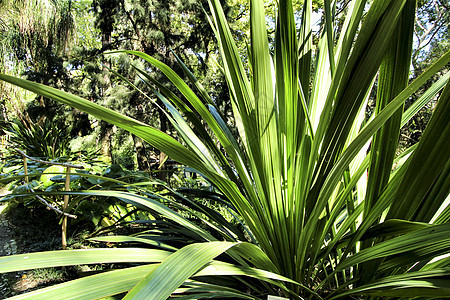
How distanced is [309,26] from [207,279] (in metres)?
1.04

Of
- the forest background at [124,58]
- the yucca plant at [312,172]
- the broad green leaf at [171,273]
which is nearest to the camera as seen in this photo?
the broad green leaf at [171,273]

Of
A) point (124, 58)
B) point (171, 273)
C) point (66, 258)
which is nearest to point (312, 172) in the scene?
point (171, 273)

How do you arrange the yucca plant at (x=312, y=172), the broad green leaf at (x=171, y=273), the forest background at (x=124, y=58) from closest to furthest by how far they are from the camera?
the broad green leaf at (x=171, y=273)
the yucca plant at (x=312, y=172)
the forest background at (x=124, y=58)

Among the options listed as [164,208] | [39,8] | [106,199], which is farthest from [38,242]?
[39,8]

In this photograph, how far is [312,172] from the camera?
2.47 ft

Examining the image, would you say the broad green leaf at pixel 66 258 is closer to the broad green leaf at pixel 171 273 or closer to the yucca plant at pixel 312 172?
the yucca plant at pixel 312 172

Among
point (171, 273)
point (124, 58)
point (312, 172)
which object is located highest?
point (124, 58)

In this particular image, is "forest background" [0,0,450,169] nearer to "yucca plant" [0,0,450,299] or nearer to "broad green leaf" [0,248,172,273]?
"yucca plant" [0,0,450,299]

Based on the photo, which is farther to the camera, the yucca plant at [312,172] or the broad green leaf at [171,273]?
the yucca plant at [312,172]

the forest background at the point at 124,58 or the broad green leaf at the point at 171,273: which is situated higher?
the forest background at the point at 124,58

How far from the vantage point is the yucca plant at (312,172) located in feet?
1.74

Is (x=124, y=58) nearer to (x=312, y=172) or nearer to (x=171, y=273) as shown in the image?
(x=312, y=172)

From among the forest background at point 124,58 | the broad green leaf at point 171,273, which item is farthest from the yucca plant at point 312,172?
the forest background at point 124,58

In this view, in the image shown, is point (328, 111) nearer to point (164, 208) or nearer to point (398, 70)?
point (398, 70)
